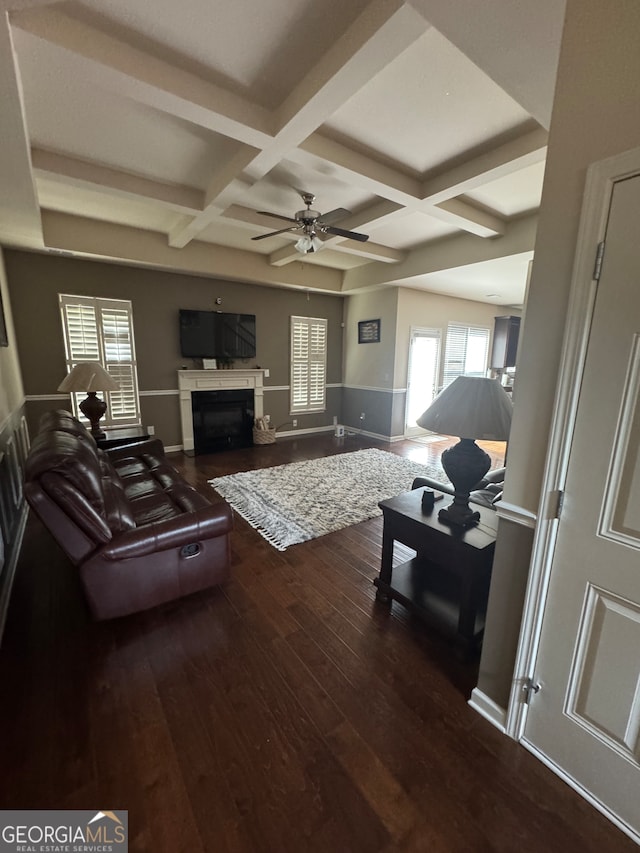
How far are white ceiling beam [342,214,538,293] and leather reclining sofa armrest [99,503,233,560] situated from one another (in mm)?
3449

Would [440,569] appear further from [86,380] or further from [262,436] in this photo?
[262,436]

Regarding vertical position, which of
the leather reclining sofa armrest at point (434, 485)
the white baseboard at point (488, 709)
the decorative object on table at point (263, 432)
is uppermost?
the leather reclining sofa armrest at point (434, 485)

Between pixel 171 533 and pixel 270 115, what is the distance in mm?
2589

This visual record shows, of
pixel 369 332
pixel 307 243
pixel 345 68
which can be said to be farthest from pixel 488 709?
pixel 369 332

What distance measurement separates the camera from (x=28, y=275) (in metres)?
4.27

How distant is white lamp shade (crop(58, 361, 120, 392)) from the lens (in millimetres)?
3447

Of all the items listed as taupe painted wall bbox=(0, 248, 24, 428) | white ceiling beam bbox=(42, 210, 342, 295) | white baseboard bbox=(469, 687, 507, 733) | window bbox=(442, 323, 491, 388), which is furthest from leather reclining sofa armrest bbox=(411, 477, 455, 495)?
window bbox=(442, 323, 491, 388)

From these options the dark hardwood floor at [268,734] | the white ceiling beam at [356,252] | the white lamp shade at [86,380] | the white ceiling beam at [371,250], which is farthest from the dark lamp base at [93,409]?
the white ceiling beam at [371,250]

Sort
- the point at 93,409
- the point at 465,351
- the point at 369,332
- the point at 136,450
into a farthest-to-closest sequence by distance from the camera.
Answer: the point at 465,351, the point at 369,332, the point at 93,409, the point at 136,450

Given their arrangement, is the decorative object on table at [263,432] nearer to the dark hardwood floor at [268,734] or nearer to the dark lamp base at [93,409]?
the dark lamp base at [93,409]

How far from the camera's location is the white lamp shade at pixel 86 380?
3447mm

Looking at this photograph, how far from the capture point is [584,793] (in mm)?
1262

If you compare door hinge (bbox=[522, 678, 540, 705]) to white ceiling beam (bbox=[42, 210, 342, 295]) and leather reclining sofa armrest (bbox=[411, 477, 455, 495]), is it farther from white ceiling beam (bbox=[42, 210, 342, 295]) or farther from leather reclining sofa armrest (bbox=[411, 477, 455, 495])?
white ceiling beam (bbox=[42, 210, 342, 295])

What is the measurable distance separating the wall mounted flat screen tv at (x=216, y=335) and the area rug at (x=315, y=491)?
6.97 ft
